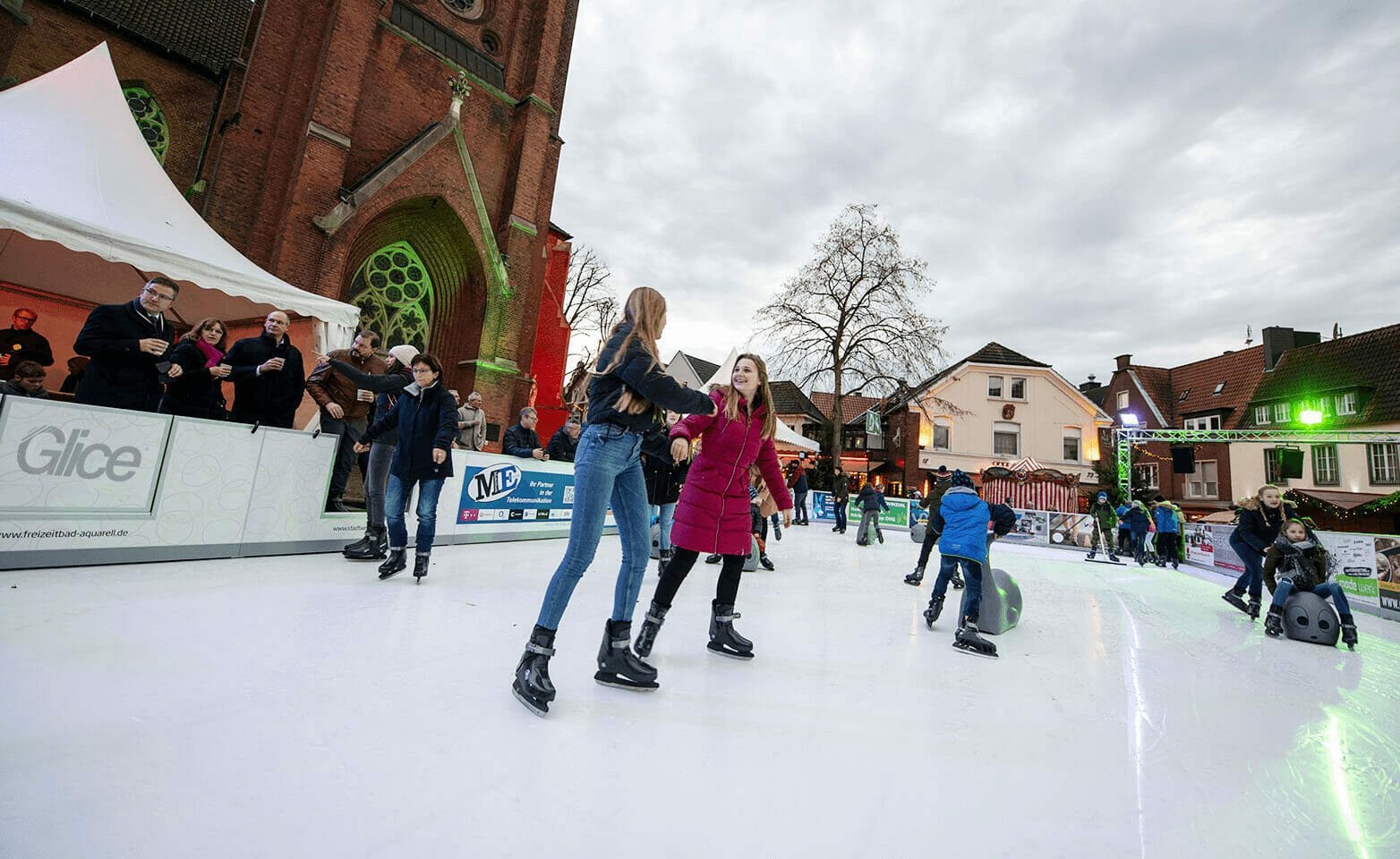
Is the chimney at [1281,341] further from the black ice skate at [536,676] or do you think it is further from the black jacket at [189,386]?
the black jacket at [189,386]

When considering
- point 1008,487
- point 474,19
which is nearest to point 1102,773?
point 474,19

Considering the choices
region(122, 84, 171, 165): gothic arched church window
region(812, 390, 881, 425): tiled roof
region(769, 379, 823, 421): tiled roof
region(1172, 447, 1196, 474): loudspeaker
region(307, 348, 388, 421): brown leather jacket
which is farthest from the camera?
region(812, 390, 881, 425): tiled roof

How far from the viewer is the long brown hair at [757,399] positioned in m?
2.97

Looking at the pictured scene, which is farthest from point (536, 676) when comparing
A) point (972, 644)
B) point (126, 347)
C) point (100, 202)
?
point (100, 202)

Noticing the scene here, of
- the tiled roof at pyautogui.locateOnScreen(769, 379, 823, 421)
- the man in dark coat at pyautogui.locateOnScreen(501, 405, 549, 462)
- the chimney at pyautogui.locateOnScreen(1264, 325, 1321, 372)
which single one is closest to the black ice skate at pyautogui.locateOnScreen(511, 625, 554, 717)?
the man in dark coat at pyautogui.locateOnScreen(501, 405, 549, 462)

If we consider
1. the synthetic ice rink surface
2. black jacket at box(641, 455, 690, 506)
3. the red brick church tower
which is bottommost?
the synthetic ice rink surface

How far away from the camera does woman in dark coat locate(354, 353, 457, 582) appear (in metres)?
4.37

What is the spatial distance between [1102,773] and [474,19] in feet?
64.5

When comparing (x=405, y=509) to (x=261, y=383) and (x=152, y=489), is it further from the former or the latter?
(x=261, y=383)

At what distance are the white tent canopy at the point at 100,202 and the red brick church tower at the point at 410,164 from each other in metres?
3.70

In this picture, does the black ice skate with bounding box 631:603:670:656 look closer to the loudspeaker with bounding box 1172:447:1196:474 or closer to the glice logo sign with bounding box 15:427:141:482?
the glice logo sign with bounding box 15:427:141:482

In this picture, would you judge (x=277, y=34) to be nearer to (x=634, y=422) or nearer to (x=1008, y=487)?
(x=634, y=422)

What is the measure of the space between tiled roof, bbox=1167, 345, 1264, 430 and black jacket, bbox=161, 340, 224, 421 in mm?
39518

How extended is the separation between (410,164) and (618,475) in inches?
494
